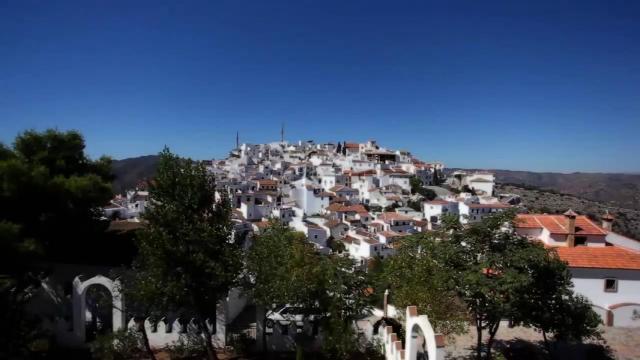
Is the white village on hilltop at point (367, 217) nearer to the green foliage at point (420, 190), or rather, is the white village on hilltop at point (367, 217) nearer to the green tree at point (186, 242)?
the green foliage at point (420, 190)

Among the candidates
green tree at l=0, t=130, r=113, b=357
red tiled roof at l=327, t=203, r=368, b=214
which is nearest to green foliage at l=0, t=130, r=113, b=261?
green tree at l=0, t=130, r=113, b=357

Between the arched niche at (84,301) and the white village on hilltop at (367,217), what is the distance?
4 centimetres

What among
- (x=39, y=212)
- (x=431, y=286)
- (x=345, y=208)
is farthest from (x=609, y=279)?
(x=345, y=208)

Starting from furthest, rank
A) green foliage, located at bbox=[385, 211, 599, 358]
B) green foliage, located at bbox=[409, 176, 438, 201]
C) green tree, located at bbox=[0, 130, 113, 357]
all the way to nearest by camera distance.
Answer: green foliage, located at bbox=[409, 176, 438, 201], green foliage, located at bbox=[385, 211, 599, 358], green tree, located at bbox=[0, 130, 113, 357]

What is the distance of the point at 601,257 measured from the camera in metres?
21.1

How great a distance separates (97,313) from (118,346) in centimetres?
308

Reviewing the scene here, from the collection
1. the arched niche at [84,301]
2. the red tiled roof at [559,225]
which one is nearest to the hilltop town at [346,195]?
the red tiled roof at [559,225]

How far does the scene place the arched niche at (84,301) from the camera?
13.8 m

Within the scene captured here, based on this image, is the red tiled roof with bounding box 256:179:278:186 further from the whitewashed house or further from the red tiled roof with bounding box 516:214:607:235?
the whitewashed house

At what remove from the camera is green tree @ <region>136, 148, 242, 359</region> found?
11.8 metres

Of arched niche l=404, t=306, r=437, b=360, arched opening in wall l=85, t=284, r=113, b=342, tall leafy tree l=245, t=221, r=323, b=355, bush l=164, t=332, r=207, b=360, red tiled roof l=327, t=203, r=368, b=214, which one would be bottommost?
red tiled roof l=327, t=203, r=368, b=214

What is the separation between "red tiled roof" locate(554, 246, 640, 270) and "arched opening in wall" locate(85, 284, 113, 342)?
21.6m

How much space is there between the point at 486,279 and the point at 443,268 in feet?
4.71

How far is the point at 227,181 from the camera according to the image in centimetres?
7556
